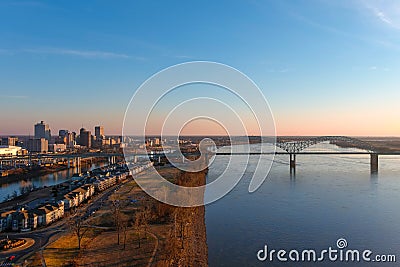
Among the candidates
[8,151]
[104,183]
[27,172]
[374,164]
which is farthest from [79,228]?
[8,151]

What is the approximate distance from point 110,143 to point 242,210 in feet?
81.3

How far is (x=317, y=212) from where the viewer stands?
5.11 m

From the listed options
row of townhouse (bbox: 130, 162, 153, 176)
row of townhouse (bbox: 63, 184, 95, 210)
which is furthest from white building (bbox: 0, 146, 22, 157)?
row of townhouse (bbox: 63, 184, 95, 210)

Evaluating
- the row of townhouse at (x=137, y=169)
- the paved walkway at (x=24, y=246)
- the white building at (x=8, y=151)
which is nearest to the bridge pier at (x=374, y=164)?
the row of townhouse at (x=137, y=169)

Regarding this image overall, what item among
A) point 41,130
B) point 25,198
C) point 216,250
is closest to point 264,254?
point 216,250

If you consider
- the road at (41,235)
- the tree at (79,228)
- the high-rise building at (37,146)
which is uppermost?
the high-rise building at (37,146)

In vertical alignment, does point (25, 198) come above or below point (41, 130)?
below

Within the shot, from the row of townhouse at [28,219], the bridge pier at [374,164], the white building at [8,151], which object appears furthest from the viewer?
the white building at [8,151]

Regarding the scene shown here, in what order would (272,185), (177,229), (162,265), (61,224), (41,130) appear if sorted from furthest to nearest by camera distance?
(41,130), (272,185), (61,224), (177,229), (162,265)

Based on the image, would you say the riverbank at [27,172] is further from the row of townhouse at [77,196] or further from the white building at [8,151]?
the row of townhouse at [77,196]

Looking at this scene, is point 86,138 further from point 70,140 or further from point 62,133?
point 62,133

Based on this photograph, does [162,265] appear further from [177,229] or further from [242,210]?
[242,210]

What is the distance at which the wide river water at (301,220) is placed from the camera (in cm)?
359

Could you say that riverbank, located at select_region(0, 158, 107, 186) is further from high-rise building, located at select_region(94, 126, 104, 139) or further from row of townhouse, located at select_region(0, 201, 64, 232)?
high-rise building, located at select_region(94, 126, 104, 139)
